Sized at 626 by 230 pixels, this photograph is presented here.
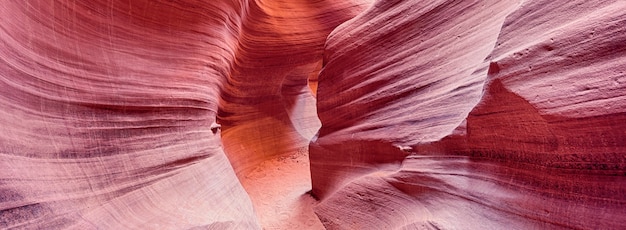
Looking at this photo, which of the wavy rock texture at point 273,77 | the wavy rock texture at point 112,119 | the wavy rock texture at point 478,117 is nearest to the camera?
the wavy rock texture at point 478,117

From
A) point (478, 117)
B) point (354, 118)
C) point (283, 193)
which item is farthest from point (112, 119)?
point (283, 193)

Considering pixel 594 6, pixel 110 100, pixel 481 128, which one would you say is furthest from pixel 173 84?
pixel 594 6

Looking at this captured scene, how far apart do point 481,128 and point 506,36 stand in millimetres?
396

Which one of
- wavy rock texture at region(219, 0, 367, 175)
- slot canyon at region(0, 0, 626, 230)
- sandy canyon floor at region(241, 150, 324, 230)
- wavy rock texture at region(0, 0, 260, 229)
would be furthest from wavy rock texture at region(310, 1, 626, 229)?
wavy rock texture at region(219, 0, 367, 175)

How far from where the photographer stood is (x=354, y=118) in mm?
2449

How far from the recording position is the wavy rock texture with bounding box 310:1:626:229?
1.10 metres

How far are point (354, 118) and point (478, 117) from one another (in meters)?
1.05

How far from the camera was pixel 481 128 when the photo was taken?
150 centimetres

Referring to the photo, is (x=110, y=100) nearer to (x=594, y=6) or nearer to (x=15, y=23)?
(x=15, y=23)

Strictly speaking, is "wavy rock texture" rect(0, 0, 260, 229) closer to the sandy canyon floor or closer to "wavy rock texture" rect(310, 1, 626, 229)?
the sandy canyon floor

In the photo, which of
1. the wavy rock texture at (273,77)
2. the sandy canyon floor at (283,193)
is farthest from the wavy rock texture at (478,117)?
the wavy rock texture at (273,77)

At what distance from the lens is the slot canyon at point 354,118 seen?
1.16 meters

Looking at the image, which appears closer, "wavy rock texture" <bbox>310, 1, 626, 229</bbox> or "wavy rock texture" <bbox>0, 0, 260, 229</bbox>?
"wavy rock texture" <bbox>310, 1, 626, 229</bbox>

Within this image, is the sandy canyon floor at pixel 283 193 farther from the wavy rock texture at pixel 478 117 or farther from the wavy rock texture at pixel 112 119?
the wavy rock texture at pixel 112 119
